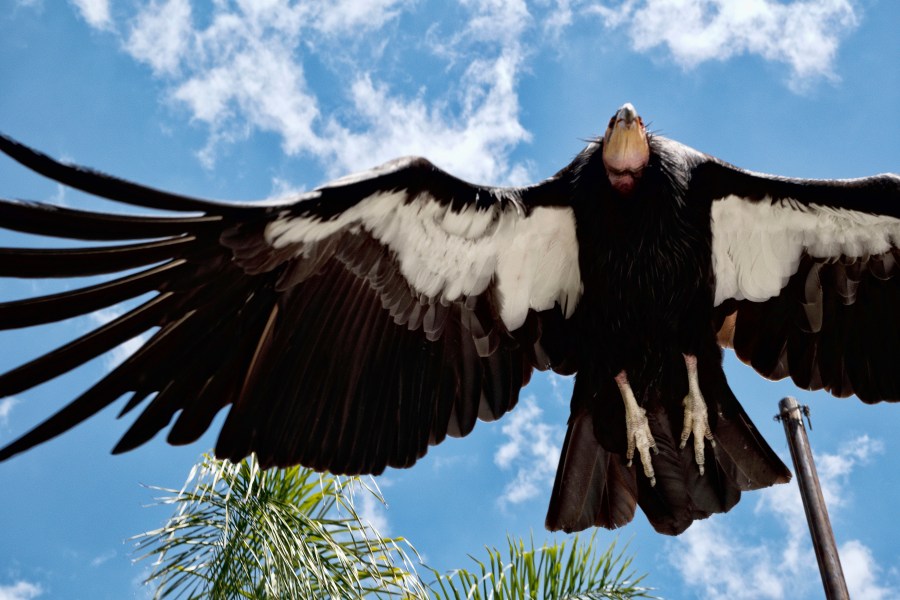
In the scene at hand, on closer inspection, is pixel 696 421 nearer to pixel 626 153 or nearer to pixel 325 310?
pixel 626 153

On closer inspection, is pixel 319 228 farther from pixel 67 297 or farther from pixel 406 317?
pixel 67 297

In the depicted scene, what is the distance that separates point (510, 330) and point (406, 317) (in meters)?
0.59

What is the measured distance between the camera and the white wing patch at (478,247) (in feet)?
14.8

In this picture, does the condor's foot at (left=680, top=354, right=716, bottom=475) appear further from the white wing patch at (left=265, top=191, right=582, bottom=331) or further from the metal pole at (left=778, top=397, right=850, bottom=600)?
the metal pole at (left=778, top=397, right=850, bottom=600)

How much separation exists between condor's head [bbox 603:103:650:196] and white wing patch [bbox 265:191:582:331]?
1.21 ft

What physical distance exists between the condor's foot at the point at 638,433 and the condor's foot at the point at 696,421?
0.18 m

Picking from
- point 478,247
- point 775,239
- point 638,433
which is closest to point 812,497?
point 775,239

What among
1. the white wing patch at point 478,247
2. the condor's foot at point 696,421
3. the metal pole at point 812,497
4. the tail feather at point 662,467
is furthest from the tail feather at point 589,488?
the metal pole at point 812,497

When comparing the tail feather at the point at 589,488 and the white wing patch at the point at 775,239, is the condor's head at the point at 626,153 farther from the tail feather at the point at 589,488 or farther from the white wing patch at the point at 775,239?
the tail feather at the point at 589,488

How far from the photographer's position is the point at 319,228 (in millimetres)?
4297

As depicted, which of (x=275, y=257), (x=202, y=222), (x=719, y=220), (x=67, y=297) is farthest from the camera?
(x=719, y=220)

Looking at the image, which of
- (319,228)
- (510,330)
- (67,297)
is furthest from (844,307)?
(67,297)

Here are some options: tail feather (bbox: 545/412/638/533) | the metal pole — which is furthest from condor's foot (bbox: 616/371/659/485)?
the metal pole

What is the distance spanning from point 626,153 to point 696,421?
53.5 inches
